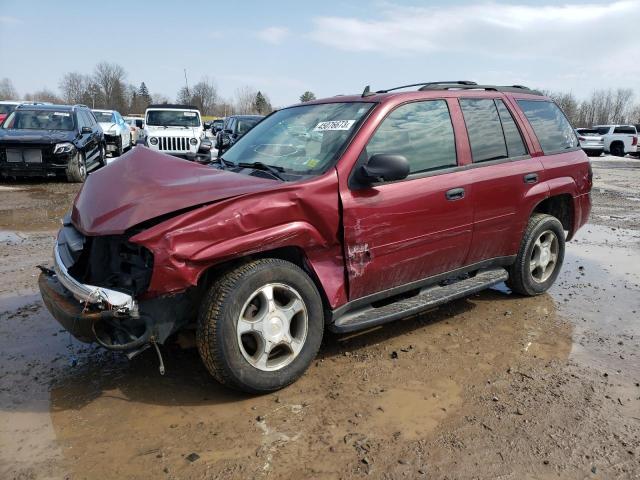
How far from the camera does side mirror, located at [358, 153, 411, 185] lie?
3.26m

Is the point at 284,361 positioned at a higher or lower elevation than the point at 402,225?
lower

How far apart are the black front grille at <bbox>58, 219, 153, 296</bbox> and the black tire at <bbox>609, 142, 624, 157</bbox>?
31.8 metres

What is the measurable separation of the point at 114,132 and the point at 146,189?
1712cm

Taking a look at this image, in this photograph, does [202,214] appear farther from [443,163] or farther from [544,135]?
[544,135]

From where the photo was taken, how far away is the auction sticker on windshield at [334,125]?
3.65 m

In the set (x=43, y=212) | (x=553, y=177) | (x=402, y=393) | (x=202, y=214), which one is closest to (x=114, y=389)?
(x=202, y=214)

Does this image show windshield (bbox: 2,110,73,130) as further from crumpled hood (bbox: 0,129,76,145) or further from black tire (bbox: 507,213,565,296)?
black tire (bbox: 507,213,565,296)

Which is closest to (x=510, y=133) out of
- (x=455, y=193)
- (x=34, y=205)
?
(x=455, y=193)

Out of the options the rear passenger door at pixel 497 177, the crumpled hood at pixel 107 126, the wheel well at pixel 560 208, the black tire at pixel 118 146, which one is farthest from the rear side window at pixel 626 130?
the rear passenger door at pixel 497 177

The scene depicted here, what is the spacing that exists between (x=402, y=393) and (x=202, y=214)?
164 cm

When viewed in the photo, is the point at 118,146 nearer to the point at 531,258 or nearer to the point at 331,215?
the point at 531,258

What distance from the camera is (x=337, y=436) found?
2.74 m

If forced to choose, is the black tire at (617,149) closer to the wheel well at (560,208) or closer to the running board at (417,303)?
the wheel well at (560,208)

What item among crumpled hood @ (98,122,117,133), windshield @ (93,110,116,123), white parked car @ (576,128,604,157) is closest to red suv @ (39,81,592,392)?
crumpled hood @ (98,122,117,133)
